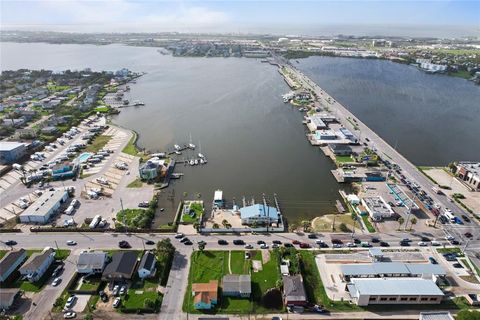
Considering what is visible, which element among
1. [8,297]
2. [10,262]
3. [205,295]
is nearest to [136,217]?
[10,262]

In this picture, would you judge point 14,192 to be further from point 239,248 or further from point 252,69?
point 252,69

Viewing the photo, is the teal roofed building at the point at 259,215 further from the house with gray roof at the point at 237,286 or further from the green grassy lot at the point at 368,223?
the green grassy lot at the point at 368,223

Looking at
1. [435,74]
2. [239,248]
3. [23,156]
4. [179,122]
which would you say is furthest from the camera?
[435,74]

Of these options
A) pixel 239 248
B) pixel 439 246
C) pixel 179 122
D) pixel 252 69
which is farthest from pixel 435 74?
pixel 239 248

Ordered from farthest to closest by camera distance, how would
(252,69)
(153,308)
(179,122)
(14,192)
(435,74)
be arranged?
(252,69), (435,74), (179,122), (14,192), (153,308)

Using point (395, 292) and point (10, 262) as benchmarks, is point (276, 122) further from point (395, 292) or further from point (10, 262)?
point (10, 262)
